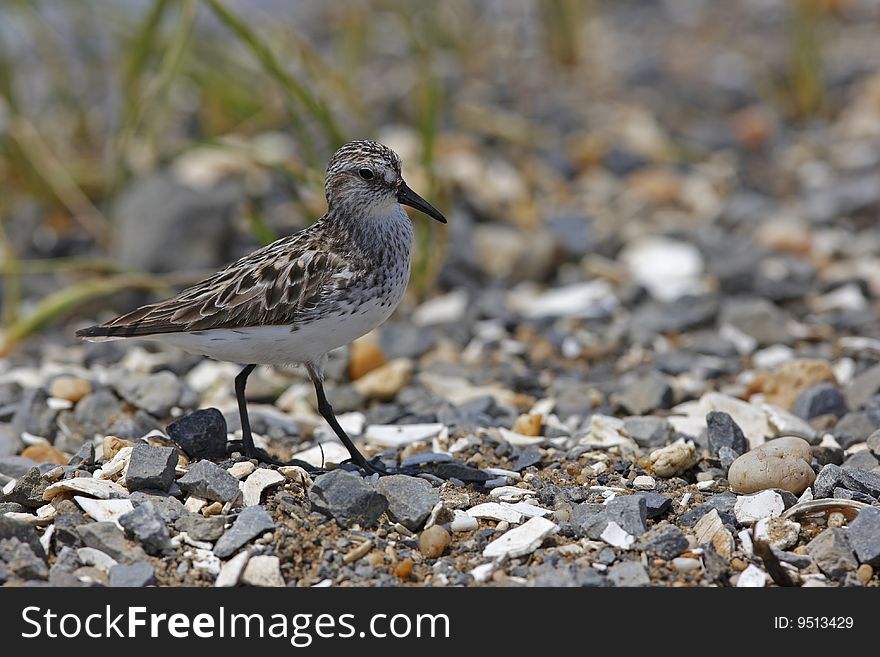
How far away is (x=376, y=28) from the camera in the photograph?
1319cm

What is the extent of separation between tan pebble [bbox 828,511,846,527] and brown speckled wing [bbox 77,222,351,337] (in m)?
2.21

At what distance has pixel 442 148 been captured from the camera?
1038 cm

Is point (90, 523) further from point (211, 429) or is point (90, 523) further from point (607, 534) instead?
point (607, 534)

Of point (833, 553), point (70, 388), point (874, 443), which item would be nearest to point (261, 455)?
point (70, 388)

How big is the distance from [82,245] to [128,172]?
1015 millimetres

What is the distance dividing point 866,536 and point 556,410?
7.47 ft

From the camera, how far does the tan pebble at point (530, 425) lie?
5898 mm

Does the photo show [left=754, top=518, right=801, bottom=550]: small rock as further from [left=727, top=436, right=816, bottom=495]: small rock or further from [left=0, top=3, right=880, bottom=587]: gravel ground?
[left=727, top=436, right=816, bottom=495]: small rock

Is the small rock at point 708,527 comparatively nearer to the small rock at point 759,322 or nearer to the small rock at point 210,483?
the small rock at point 210,483

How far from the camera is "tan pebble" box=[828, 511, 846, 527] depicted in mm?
4605

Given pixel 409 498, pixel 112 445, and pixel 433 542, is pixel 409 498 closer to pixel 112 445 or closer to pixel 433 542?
pixel 433 542

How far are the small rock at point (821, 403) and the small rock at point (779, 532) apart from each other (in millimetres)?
1561

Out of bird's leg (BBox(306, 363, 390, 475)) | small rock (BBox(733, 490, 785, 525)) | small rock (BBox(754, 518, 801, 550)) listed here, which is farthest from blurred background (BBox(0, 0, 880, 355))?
small rock (BBox(754, 518, 801, 550))

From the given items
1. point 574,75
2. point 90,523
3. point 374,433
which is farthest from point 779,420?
point 574,75
